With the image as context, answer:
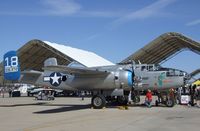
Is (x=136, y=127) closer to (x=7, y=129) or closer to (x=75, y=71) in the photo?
(x=7, y=129)

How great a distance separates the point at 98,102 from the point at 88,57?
33.2m

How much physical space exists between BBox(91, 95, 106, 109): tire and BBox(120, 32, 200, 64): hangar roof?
80.6 ft

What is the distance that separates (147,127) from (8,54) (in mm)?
15389

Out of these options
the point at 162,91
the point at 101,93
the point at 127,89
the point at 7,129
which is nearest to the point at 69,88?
the point at 101,93

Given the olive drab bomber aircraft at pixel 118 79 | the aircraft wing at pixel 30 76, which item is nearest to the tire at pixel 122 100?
the olive drab bomber aircraft at pixel 118 79

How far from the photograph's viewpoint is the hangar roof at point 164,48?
4991 centimetres

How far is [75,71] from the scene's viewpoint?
73.4ft

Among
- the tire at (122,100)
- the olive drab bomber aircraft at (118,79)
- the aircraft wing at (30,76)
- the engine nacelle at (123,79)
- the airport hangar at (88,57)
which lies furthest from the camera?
the airport hangar at (88,57)

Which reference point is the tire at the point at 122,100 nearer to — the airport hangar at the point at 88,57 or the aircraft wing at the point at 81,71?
the aircraft wing at the point at 81,71

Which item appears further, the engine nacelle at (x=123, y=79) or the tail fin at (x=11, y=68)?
the tail fin at (x=11, y=68)

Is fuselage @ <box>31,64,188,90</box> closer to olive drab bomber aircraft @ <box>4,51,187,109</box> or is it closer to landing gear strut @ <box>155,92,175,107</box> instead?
olive drab bomber aircraft @ <box>4,51,187,109</box>

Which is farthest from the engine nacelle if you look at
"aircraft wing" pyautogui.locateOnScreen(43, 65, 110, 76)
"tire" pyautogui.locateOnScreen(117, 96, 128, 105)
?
"tire" pyautogui.locateOnScreen(117, 96, 128, 105)

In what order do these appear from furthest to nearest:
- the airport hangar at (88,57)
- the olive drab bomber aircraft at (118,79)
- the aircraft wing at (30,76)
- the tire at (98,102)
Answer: the airport hangar at (88,57) → the aircraft wing at (30,76) → the tire at (98,102) → the olive drab bomber aircraft at (118,79)

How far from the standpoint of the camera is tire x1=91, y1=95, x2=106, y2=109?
2261cm
